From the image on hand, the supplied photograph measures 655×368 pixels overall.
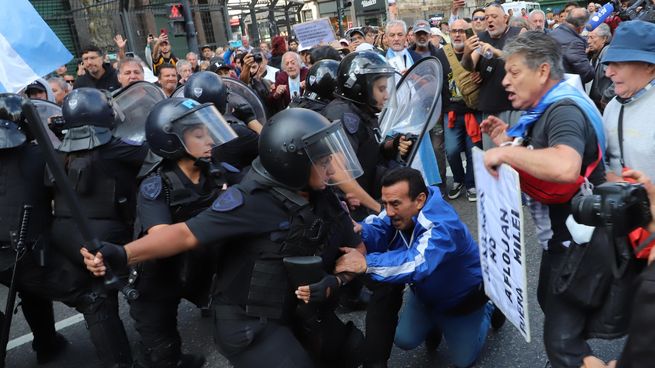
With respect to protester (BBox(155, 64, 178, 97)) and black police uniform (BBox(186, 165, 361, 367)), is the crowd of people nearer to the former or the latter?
black police uniform (BBox(186, 165, 361, 367))

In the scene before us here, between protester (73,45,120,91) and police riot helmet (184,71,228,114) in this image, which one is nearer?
police riot helmet (184,71,228,114)

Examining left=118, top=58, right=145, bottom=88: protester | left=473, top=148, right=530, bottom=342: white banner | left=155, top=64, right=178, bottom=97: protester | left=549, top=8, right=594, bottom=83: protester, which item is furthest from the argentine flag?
left=549, top=8, right=594, bottom=83: protester

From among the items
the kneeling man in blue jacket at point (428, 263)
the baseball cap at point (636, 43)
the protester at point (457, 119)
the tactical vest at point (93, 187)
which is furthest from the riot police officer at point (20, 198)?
the protester at point (457, 119)

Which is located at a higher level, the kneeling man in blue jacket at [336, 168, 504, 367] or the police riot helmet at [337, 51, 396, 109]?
the police riot helmet at [337, 51, 396, 109]

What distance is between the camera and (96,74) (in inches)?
267

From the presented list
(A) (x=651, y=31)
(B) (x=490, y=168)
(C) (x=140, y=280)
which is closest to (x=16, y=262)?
(C) (x=140, y=280)

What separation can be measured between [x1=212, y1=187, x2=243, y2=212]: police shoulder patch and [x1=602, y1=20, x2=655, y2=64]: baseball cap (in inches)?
63.5

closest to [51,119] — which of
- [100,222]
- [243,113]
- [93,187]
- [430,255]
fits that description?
[93,187]

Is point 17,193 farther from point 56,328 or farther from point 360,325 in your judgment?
point 360,325

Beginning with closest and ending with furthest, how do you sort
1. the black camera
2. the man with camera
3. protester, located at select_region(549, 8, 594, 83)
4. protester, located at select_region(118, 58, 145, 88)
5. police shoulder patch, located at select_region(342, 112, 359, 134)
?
the black camera < the man with camera < police shoulder patch, located at select_region(342, 112, 359, 134) < protester, located at select_region(118, 58, 145, 88) < protester, located at select_region(549, 8, 594, 83)

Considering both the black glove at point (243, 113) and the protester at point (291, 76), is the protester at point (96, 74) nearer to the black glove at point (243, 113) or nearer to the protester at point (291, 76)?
the protester at point (291, 76)

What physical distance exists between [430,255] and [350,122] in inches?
46.3

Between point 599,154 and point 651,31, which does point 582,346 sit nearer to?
point 599,154

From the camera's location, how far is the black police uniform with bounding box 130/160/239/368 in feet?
9.56
